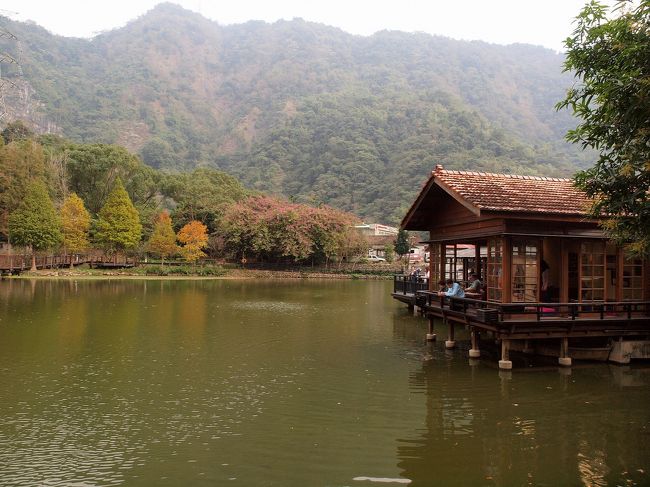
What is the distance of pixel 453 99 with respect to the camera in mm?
138375

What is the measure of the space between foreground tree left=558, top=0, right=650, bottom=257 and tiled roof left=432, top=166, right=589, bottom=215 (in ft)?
14.5

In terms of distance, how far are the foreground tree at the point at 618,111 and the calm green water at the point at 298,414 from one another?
11.8 ft

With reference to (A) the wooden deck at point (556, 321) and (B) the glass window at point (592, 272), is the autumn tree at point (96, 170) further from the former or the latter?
(B) the glass window at point (592, 272)

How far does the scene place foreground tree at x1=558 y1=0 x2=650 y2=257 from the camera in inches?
302

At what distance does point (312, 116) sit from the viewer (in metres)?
146

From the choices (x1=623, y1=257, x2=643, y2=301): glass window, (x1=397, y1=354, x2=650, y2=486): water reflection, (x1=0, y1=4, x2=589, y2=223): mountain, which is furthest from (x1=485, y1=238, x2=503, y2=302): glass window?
(x1=0, y1=4, x2=589, y2=223): mountain

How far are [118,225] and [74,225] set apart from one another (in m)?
4.17

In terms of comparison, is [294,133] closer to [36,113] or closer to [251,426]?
[36,113]

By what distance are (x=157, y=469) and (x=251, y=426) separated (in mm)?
2114

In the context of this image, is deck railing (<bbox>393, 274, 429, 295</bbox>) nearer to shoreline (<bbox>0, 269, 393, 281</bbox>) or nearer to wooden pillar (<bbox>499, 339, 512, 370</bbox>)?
wooden pillar (<bbox>499, 339, 512, 370</bbox>)

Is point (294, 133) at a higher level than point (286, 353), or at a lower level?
higher

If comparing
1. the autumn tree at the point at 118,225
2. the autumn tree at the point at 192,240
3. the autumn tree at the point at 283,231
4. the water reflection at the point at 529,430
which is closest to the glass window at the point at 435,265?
the water reflection at the point at 529,430

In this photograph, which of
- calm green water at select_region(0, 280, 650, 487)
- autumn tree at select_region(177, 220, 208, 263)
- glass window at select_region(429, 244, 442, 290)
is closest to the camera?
calm green water at select_region(0, 280, 650, 487)

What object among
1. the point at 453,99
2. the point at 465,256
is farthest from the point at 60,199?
the point at 453,99
